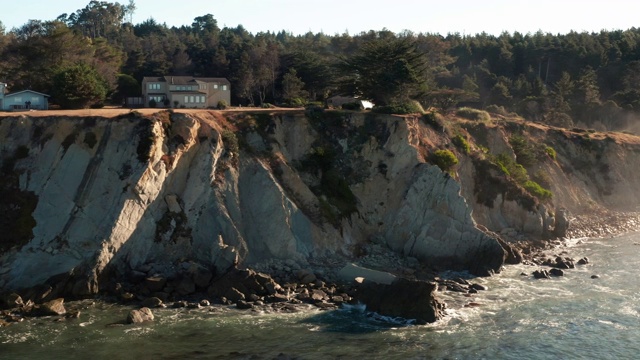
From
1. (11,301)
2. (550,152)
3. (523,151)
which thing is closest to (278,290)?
(11,301)

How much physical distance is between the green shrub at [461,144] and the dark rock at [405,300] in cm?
2846

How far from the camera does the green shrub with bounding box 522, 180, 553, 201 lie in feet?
227

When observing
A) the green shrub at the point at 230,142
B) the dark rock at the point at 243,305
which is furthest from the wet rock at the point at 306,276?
the green shrub at the point at 230,142

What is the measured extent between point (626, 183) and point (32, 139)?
225 ft

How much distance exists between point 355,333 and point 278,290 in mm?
8819

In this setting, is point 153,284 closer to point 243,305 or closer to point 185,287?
point 185,287

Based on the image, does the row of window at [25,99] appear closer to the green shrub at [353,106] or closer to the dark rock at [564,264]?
the green shrub at [353,106]

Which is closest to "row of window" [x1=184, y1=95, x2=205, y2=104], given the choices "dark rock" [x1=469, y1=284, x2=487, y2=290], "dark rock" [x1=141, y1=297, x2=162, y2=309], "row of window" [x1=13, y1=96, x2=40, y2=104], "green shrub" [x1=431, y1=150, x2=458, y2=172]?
"row of window" [x1=13, y1=96, x2=40, y2=104]

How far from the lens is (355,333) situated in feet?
129

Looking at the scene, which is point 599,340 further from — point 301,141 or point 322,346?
point 301,141

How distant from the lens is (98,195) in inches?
1991

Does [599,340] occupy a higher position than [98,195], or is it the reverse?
[98,195]

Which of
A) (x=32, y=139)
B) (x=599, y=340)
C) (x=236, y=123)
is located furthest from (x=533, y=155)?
(x=32, y=139)

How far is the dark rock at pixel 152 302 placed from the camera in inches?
1714
